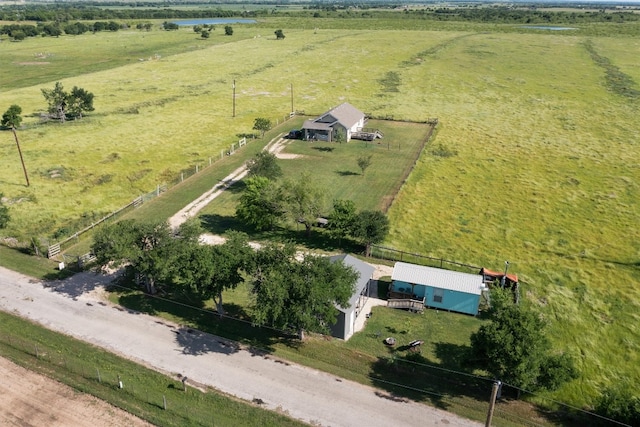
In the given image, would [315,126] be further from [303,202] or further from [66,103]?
[66,103]

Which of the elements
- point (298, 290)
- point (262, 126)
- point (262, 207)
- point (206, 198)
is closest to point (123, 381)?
point (298, 290)

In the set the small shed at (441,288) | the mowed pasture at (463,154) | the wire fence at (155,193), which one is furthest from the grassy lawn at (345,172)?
the small shed at (441,288)

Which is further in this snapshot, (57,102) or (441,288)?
(57,102)

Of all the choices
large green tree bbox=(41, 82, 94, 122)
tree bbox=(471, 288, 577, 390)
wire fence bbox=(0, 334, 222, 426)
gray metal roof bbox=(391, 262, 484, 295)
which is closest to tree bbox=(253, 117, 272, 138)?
large green tree bbox=(41, 82, 94, 122)

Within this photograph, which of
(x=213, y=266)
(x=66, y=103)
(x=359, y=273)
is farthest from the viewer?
(x=66, y=103)

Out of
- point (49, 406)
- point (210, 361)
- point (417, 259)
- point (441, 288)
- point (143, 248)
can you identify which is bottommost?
point (417, 259)

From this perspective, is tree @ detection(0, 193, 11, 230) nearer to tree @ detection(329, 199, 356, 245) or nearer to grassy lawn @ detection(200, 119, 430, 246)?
grassy lawn @ detection(200, 119, 430, 246)

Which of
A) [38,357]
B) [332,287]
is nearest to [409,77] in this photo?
[332,287]
